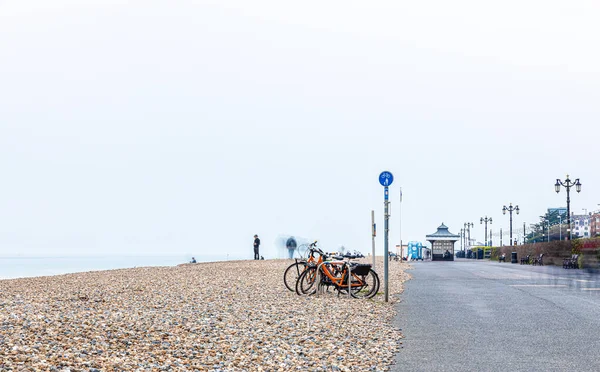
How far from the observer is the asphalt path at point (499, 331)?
8883mm

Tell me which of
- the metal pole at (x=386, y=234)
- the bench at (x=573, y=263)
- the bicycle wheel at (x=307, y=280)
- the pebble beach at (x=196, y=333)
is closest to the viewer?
the pebble beach at (x=196, y=333)

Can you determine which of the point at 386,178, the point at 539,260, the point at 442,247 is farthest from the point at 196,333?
the point at 442,247

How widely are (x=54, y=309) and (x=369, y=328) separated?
6.37 m

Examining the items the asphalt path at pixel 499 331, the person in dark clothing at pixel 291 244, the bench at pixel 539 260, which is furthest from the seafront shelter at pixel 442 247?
the asphalt path at pixel 499 331

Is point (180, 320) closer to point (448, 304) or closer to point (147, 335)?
point (147, 335)

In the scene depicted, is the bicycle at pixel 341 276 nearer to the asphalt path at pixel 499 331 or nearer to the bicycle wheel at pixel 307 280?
the bicycle wheel at pixel 307 280

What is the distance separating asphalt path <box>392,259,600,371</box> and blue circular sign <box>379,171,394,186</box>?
9.84 ft

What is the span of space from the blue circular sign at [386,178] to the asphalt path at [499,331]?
3.00m

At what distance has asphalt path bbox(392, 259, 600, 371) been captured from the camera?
8.88m

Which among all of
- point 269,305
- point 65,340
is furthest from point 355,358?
point 269,305

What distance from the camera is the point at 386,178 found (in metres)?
17.8

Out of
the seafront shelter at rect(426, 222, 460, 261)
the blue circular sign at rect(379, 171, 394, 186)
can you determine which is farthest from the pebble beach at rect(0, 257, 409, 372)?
the seafront shelter at rect(426, 222, 460, 261)

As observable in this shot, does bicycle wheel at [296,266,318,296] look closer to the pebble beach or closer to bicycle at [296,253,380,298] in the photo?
bicycle at [296,253,380,298]

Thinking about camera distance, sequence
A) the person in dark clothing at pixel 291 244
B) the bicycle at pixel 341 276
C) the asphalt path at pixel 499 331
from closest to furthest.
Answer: the asphalt path at pixel 499 331 < the bicycle at pixel 341 276 < the person in dark clothing at pixel 291 244
